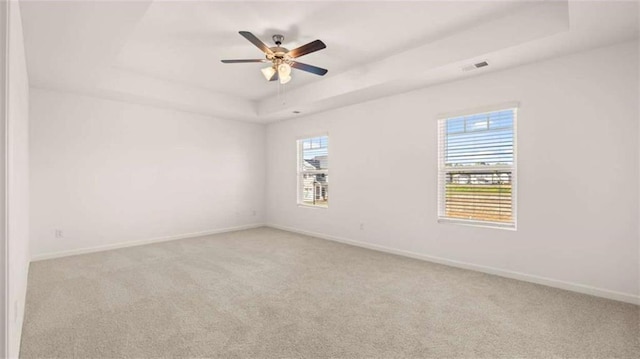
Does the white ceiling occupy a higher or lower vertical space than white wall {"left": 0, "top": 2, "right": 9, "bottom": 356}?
higher

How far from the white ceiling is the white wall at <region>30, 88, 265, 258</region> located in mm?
577

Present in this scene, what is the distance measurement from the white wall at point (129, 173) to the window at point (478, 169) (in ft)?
14.0

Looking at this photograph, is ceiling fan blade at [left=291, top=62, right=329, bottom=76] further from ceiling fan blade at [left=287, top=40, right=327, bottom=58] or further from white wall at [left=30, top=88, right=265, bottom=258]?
white wall at [left=30, top=88, right=265, bottom=258]

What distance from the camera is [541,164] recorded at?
131 inches

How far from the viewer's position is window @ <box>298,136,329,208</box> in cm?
589

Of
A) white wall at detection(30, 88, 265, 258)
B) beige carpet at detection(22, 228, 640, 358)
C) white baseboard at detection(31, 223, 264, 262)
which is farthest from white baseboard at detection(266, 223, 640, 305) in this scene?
white wall at detection(30, 88, 265, 258)

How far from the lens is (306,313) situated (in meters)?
2.64

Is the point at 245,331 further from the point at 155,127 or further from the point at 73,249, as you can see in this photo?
the point at 155,127

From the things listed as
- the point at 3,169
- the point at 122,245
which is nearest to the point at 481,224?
the point at 3,169

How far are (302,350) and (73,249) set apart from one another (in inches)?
171

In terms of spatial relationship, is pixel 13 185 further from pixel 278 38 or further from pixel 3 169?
pixel 278 38

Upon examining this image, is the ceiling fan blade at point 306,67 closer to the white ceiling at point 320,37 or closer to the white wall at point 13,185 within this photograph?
the white ceiling at point 320,37

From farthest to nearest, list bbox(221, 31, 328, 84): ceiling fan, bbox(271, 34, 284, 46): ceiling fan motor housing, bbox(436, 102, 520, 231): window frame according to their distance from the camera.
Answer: bbox(436, 102, 520, 231): window frame, bbox(271, 34, 284, 46): ceiling fan motor housing, bbox(221, 31, 328, 84): ceiling fan

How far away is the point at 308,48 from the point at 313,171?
3.30m
